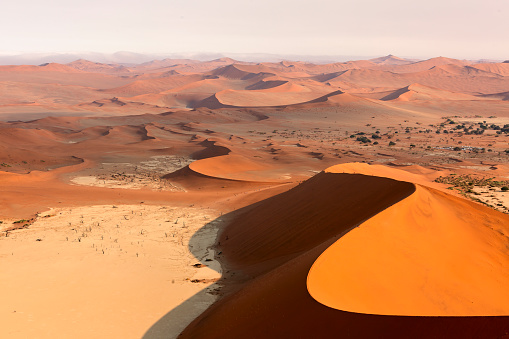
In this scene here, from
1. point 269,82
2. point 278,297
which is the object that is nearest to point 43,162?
point 278,297

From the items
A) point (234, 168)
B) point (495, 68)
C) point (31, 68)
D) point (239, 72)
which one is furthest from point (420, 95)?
point (31, 68)

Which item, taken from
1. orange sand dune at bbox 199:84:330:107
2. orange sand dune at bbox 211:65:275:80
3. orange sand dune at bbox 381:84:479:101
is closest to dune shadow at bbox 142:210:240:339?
orange sand dune at bbox 199:84:330:107

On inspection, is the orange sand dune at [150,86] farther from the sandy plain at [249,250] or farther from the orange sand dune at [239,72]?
the sandy plain at [249,250]

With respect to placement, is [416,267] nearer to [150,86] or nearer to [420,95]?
[420,95]

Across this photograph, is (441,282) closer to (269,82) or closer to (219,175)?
(219,175)

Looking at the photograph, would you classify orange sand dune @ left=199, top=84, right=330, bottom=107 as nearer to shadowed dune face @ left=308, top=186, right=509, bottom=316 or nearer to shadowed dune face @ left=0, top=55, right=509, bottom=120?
shadowed dune face @ left=0, top=55, right=509, bottom=120

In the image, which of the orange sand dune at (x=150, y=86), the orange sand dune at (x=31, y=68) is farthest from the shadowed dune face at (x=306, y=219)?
the orange sand dune at (x=31, y=68)
